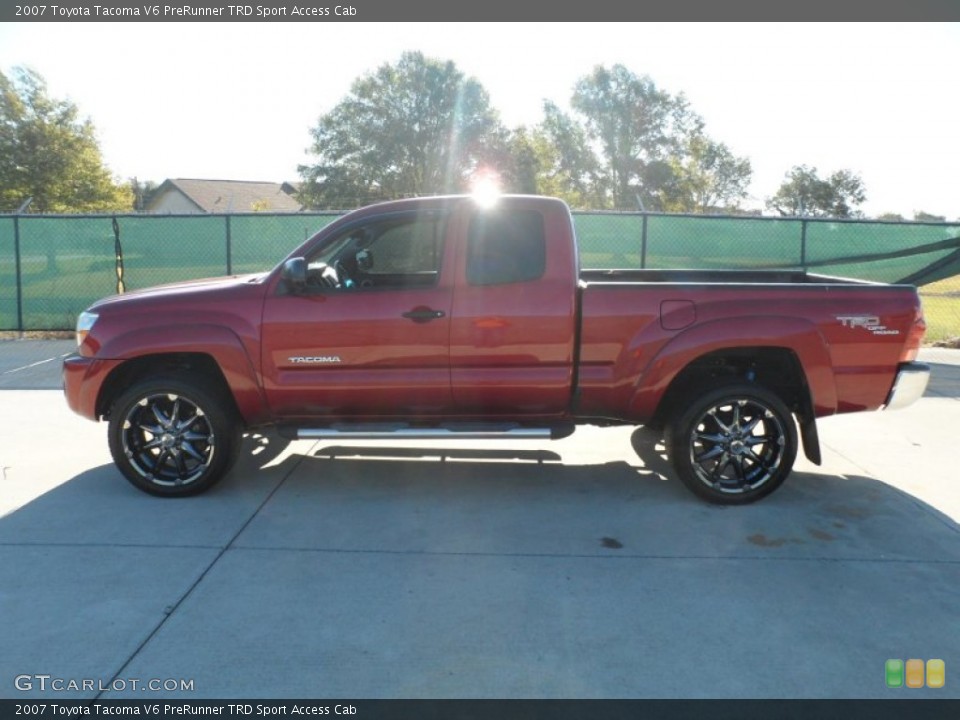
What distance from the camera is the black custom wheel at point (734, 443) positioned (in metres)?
5.32

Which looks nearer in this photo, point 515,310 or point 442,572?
point 442,572

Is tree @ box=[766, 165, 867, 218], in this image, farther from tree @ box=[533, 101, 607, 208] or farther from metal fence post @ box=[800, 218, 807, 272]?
metal fence post @ box=[800, 218, 807, 272]

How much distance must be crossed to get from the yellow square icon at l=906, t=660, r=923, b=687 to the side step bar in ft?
8.10

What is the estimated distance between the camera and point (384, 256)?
642 centimetres

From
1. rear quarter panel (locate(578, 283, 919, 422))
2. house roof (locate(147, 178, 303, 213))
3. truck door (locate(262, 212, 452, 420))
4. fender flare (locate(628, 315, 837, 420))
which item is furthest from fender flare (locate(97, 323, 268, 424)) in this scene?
house roof (locate(147, 178, 303, 213))

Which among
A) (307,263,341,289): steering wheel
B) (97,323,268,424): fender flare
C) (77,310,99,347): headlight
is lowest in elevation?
(97,323,268,424): fender flare

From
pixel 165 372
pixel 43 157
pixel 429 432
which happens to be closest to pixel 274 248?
pixel 165 372

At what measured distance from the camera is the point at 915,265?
12.5 meters

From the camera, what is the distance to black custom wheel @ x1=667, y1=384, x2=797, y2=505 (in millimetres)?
5316

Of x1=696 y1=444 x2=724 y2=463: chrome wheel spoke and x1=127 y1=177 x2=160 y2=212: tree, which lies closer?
x1=696 y1=444 x2=724 y2=463: chrome wheel spoke

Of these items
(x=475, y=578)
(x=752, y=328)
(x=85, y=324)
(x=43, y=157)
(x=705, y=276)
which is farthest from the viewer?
(x=43, y=157)

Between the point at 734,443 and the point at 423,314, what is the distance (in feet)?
7.24

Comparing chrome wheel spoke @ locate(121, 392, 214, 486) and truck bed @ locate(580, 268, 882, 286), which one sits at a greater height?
truck bed @ locate(580, 268, 882, 286)

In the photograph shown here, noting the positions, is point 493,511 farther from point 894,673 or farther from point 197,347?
point 894,673
